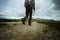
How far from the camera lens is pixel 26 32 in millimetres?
4355

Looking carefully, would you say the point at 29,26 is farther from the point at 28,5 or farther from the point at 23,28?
the point at 28,5

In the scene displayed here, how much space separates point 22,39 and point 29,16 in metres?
0.63

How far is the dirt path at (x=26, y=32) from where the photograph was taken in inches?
169

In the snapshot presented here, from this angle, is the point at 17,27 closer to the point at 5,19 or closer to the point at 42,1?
the point at 5,19

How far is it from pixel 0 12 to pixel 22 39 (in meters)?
0.93

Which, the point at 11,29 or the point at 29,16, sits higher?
the point at 29,16

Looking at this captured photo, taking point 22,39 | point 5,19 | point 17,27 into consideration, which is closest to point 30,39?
point 22,39

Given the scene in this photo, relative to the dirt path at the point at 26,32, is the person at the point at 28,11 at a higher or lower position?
higher

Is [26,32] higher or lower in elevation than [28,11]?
lower

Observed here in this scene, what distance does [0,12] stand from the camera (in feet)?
14.5

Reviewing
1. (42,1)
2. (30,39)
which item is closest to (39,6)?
Result: (42,1)

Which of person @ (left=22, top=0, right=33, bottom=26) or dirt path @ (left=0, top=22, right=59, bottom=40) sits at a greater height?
person @ (left=22, top=0, right=33, bottom=26)

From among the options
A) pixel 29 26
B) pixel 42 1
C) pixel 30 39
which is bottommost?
pixel 30 39

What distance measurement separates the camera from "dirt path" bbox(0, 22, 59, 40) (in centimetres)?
429
